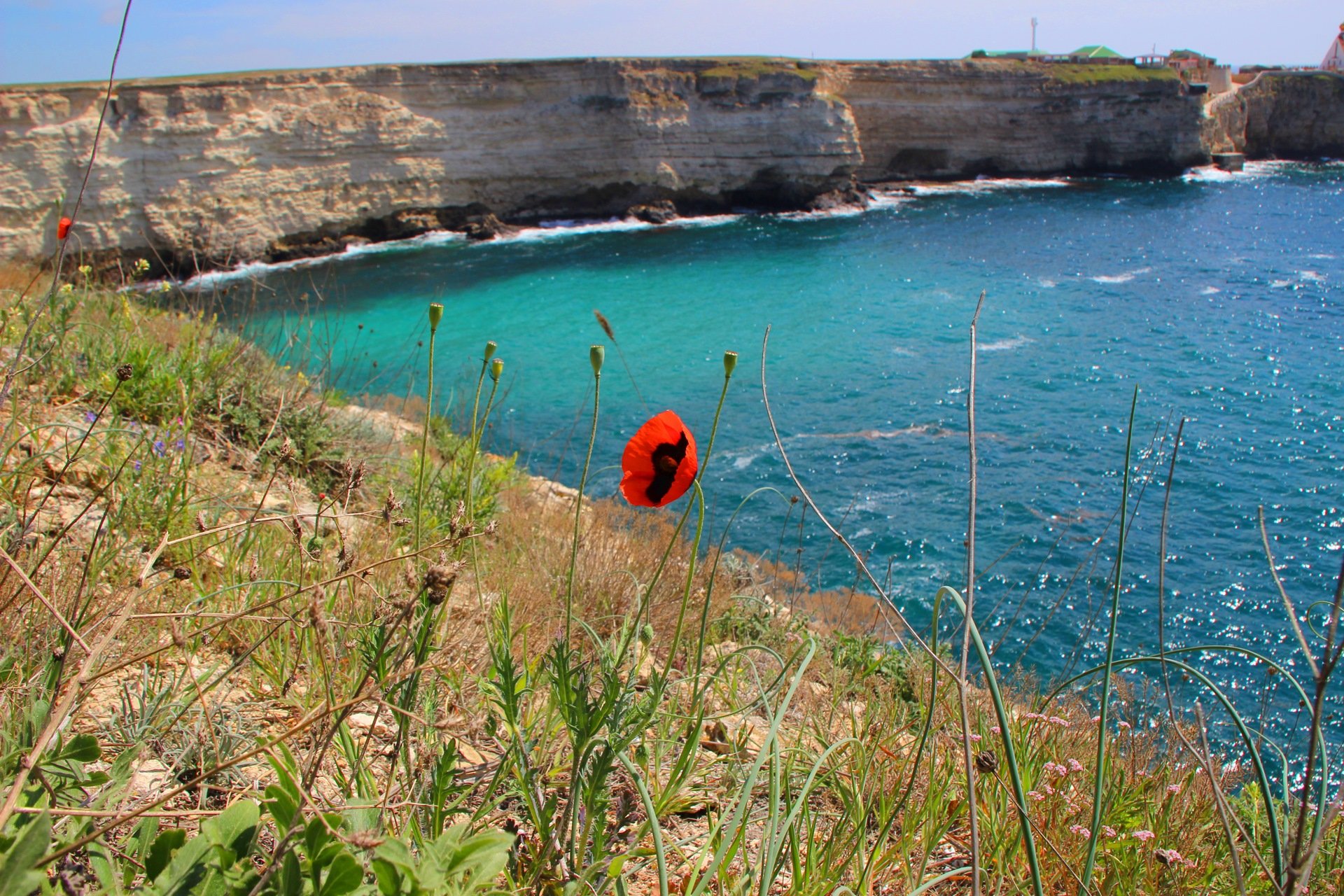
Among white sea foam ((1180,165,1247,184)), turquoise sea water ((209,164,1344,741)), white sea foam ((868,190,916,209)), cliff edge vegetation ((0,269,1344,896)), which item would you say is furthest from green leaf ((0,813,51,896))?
white sea foam ((1180,165,1247,184))

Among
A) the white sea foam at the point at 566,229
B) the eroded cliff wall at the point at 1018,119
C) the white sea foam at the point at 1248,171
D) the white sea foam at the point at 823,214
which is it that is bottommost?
the white sea foam at the point at 566,229

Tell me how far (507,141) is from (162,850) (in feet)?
106

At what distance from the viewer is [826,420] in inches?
586

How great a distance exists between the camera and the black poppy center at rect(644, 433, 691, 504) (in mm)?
1763

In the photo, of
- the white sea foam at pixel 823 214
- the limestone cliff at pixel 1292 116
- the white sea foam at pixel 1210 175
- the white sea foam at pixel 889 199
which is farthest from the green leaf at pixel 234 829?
the limestone cliff at pixel 1292 116

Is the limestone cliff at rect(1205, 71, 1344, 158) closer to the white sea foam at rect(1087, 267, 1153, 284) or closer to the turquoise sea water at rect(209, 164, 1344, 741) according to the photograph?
the turquoise sea water at rect(209, 164, 1344, 741)

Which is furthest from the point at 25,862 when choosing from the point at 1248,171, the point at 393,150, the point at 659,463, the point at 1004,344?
the point at 1248,171

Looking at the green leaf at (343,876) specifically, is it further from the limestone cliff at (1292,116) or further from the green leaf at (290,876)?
the limestone cliff at (1292,116)

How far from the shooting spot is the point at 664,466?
1.82 meters

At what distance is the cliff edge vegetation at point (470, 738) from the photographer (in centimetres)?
120

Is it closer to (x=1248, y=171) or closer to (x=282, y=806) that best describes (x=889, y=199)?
(x=1248, y=171)

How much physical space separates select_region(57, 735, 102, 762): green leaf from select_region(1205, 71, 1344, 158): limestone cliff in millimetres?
62248

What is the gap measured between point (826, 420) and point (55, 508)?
12872mm

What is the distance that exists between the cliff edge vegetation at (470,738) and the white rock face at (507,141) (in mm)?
19229
